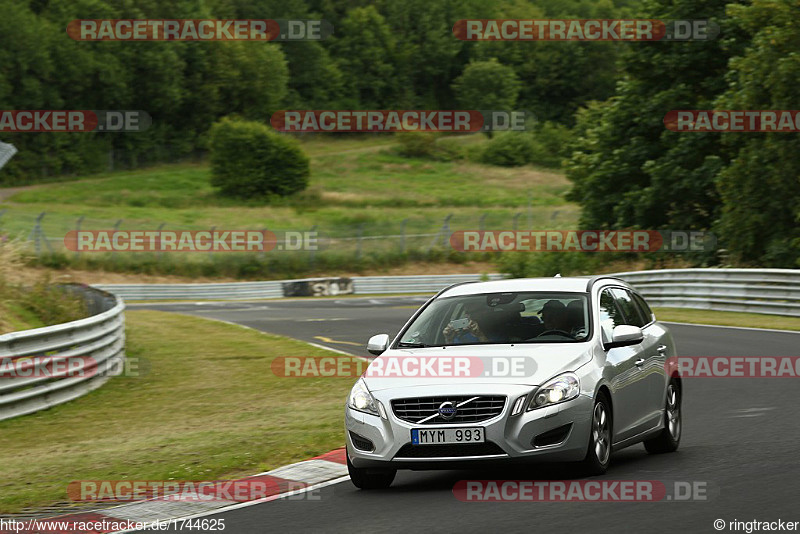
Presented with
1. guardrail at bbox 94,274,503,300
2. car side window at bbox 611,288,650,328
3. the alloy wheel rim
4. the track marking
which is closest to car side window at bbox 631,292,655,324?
car side window at bbox 611,288,650,328

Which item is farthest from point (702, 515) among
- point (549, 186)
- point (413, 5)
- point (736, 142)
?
point (413, 5)

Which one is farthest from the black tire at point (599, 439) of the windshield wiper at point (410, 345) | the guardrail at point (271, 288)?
the guardrail at point (271, 288)

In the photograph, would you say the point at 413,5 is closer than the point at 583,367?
No

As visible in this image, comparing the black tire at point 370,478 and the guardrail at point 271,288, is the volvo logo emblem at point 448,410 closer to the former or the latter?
the black tire at point 370,478

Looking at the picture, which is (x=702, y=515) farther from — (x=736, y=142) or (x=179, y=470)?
(x=736, y=142)

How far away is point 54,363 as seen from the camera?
15484mm

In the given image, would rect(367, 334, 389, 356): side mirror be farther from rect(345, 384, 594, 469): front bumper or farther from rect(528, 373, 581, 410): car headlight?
rect(528, 373, 581, 410): car headlight

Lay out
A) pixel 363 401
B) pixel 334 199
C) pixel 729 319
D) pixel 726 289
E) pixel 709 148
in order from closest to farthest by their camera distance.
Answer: pixel 363 401, pixel 729 319, pixel 726 289, pixel 709 148, pixel 334 199

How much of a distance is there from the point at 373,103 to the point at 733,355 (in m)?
131

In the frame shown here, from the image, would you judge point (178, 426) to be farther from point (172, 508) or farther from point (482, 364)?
point (482, 364)

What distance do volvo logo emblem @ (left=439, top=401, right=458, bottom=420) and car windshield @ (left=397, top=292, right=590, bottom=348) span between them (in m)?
1.09

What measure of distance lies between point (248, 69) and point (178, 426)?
4357 inches

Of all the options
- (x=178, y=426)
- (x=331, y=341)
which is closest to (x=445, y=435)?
(x=178, y=426)

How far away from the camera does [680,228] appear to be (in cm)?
3950
